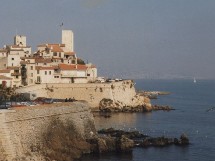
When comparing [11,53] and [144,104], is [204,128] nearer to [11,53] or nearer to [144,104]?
[144,104]

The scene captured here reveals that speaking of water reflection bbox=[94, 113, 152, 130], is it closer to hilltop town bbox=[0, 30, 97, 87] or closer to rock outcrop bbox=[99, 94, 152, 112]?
rock outcrop bbox=[99, 94, 152, 112]

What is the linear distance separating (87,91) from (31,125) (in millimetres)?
37136

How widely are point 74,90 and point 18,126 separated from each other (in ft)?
124

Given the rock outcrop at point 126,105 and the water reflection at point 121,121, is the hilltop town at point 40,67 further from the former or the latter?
the water reflection at point 121,121

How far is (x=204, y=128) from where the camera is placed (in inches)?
2704

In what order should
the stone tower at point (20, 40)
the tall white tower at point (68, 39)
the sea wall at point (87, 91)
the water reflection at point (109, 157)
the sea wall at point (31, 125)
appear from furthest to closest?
the tall white tower at point (68, 39) → the stone tower at point (20, 40) → the sea wall at point (87, 91) → the water reflection at point (109, 157) → the sea wall at point (31, 125)

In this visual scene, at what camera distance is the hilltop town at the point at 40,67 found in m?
75.4

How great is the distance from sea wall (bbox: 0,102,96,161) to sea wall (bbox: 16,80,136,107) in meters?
23.1

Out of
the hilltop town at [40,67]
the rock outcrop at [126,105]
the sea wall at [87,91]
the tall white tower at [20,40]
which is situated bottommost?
the rock outcrop at [126,105]

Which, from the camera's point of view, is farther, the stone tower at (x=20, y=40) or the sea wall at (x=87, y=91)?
the stone tower at (x=20, y=40)

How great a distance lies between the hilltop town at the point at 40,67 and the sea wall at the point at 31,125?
82.6 ft

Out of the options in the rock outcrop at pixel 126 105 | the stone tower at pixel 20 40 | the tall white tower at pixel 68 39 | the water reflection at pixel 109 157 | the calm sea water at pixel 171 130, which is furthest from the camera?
the tall white tower at pixel 68 39

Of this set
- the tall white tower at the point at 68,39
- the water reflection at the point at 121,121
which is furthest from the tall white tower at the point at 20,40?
the water reflection at the point at 121,121

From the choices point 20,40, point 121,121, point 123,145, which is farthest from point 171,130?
point 20,40
